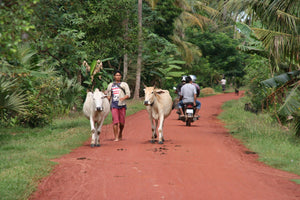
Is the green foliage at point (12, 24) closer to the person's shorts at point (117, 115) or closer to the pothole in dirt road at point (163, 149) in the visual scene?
the pothole in dirt road at point (163, 149)

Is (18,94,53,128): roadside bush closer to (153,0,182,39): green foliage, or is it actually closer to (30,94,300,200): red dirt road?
(30,94,300,200): red dirt road

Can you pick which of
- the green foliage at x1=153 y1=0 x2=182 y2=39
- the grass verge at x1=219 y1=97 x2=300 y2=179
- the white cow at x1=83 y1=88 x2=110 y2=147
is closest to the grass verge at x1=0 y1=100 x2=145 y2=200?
the white cow at x1=83 y1=88 x2=110 y2=147

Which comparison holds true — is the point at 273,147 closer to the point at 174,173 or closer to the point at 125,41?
the point at 174,173

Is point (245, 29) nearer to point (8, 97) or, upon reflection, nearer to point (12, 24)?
point (8, 97)

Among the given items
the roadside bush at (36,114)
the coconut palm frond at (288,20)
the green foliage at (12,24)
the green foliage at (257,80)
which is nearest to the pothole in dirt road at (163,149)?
the coconut palm frond at (288,20)

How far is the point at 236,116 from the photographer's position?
66.2 feet

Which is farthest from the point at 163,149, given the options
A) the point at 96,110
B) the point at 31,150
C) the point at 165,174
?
the point at 31,150

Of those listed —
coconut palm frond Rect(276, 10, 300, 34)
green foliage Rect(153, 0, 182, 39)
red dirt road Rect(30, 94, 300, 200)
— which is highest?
green foliage Rect(153, 0, 182, 39)

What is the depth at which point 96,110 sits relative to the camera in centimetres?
1108

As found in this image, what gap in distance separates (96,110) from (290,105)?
573 cm

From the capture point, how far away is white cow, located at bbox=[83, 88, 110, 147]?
11.2 metres

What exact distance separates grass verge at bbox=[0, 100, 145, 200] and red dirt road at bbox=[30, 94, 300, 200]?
27cm

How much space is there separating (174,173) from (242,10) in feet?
27.3

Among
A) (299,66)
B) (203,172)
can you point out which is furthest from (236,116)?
(203,172)
